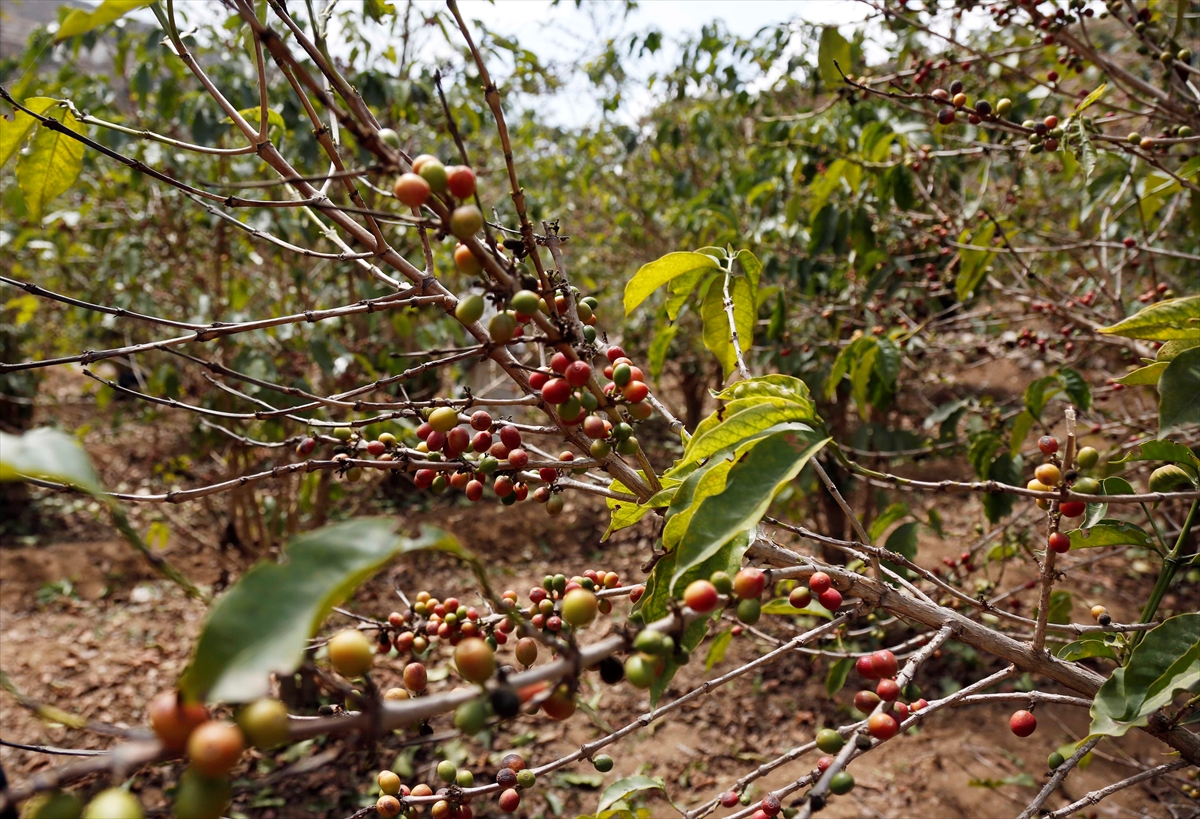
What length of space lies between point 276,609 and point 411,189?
1.42 ft

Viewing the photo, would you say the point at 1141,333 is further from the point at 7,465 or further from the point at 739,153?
the point at 739,153

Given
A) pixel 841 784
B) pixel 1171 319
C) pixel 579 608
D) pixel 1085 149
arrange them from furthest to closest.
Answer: pixel 1085 149, pixel 1171 319, pixel 841 784, pixel 579 608

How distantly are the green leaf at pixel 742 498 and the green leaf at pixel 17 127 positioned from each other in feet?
4.46

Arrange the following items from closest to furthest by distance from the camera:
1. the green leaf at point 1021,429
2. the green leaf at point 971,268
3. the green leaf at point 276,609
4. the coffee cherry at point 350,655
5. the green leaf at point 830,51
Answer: the green leaf at point 276,609
the coffee cherry at point 350,655
the green leaf at point 1021,429
the green leaf at point 830,51
the green leaf at point 971,268

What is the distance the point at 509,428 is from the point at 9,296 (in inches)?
297

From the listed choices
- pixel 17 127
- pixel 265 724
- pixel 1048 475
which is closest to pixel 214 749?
pixel 265 724

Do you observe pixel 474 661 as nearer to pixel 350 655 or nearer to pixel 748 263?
pixel 350 655

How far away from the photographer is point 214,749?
1.61 feet

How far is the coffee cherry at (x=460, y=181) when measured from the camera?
0.77m

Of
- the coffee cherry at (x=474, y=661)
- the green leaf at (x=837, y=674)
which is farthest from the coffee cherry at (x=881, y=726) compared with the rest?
the green leaf at (x=837, y=674)

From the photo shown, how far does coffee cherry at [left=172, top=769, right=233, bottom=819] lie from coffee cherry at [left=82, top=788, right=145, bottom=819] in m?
0.03

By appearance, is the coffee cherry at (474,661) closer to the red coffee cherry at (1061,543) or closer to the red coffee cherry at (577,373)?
the red coffee cherry at (577,373)

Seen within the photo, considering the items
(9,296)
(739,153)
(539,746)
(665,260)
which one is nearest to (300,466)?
(665,260)

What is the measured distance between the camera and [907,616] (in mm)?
1080
